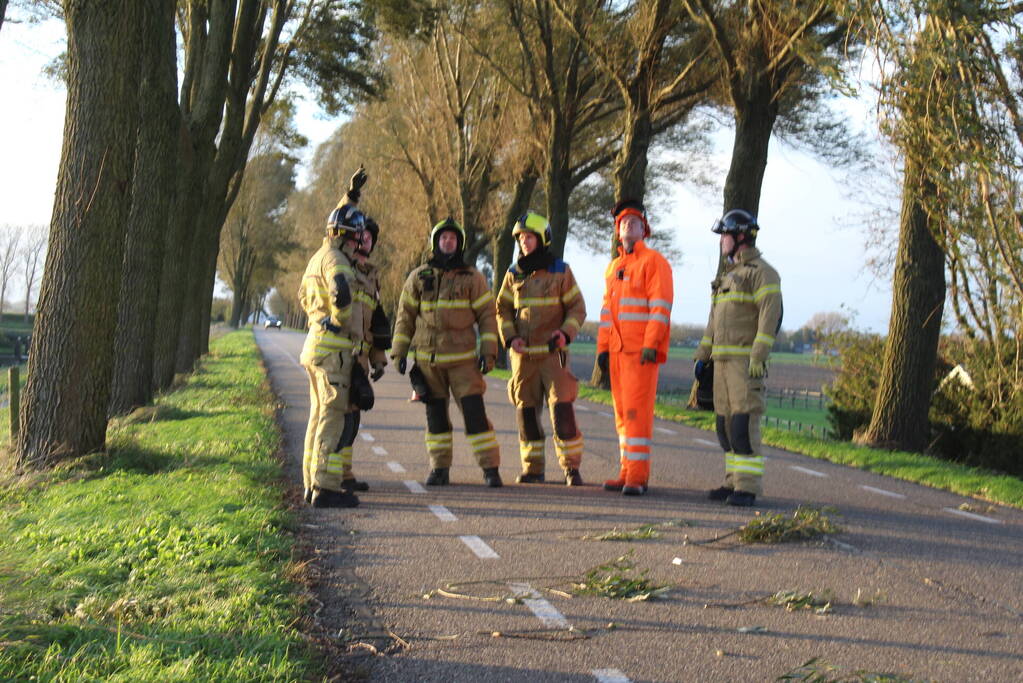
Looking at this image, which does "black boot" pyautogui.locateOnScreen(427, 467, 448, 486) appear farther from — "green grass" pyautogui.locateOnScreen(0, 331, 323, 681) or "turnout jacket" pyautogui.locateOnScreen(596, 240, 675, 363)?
"turnout jacket" pyautogui.locateOnScreen(596, 240, 675, 363)

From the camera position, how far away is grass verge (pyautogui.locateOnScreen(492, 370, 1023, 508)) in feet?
32.5

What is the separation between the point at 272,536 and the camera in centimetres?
640

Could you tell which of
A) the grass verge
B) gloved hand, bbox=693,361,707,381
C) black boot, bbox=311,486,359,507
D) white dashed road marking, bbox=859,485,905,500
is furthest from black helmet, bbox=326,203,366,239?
the grass verge

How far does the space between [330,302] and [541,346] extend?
2.10m

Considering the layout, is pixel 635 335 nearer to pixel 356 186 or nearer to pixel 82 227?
pixel 356 186

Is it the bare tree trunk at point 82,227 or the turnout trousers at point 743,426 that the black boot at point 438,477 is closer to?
the turnout trousers at point 743,426

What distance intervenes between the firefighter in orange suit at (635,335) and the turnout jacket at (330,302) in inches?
85.4

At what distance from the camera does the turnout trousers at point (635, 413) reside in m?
8.63

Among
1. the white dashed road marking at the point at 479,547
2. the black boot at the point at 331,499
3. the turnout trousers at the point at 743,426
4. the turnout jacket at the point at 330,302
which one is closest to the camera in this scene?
the white dashed road marking at the point at 479,547

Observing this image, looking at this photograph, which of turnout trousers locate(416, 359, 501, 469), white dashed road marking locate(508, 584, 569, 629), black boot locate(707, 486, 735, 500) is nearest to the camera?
white dashed road marking locate(508, 584, 569, 629)

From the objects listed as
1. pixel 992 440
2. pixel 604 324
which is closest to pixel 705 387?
pixel 604 324

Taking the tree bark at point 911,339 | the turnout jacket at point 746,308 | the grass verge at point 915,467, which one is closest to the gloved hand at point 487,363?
the turnout jacket at point 746,308

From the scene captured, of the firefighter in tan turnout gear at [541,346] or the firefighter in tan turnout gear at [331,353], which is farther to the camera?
the firefighter in tan turnout gear at [541,346]

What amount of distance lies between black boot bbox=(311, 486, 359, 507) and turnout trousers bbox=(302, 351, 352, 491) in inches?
1.3
